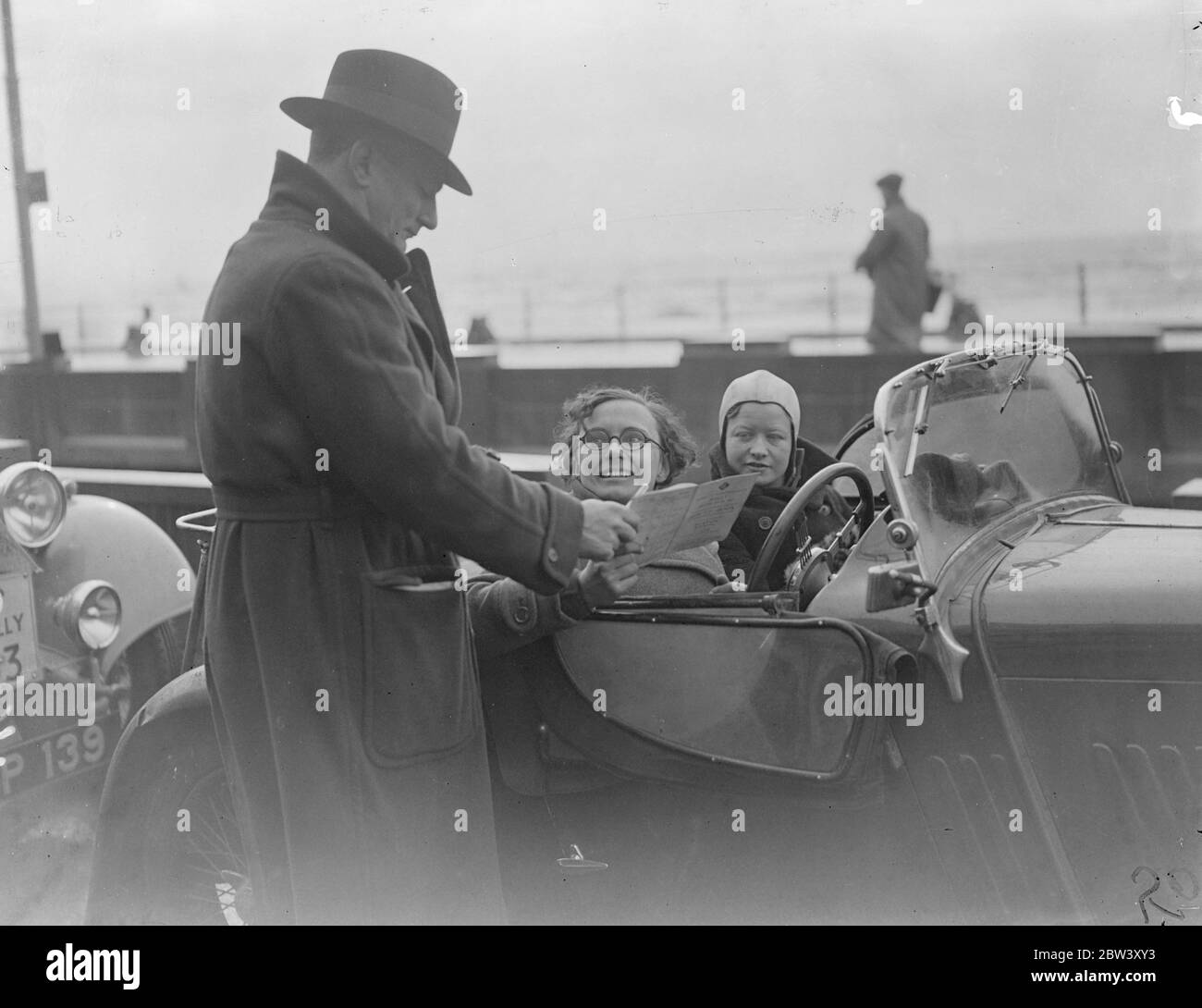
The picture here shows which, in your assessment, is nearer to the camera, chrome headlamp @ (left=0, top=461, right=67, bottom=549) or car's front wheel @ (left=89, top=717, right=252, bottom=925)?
car's front wheel @ (left=89, top=717, right=252, bottom=925)

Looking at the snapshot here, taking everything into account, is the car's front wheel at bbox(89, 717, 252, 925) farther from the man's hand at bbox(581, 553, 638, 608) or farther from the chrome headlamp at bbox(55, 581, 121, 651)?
the man's hand at bbox(581, 553, 638, 608)

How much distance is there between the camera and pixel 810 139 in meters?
2.19

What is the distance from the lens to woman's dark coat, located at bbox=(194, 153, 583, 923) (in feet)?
5.97

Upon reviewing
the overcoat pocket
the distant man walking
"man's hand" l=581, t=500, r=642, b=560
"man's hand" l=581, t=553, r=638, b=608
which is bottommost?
the overcoat pocket

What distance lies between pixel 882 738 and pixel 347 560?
0.91 meters

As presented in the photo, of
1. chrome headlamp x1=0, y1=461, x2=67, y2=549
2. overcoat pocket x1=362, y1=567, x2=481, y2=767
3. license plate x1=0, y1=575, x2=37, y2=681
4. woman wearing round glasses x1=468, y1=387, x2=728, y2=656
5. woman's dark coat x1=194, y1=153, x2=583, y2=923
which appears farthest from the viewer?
chrome headlamp x1=0, y1=461, x2=67, y2=549

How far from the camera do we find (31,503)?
2803 millimetres

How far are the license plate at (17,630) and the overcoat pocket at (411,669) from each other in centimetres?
115

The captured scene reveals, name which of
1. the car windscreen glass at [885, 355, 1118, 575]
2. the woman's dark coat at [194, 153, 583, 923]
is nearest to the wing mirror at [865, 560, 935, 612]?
the car windscreen glass at [885, 355, 1118, 575]

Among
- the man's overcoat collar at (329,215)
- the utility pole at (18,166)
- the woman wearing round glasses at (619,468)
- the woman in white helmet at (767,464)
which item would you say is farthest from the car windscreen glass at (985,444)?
the utility pole at (18,166)

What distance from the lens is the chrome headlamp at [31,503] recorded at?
2740 mm

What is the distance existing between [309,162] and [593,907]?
4.52ft

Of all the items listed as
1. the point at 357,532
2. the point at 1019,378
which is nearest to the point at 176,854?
the point at 357,532

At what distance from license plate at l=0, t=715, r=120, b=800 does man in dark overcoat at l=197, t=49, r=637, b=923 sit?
0.70 m
